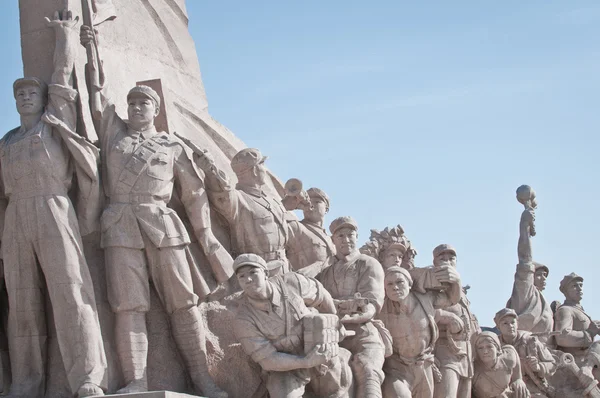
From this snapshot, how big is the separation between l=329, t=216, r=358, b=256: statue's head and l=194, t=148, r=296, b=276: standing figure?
0.43m

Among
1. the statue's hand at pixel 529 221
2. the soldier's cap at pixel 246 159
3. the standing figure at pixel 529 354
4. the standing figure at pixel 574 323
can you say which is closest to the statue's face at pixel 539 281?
the standing figure at pixel 574 323

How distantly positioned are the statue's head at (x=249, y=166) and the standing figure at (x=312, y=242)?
626mm

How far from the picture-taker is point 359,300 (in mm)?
11039

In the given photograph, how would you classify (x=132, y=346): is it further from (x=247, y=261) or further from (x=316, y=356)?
(x=316, y=356)

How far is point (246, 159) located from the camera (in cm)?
1143

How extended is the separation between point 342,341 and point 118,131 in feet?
8.35

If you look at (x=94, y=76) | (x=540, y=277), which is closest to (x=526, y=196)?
(x=540, y=277)

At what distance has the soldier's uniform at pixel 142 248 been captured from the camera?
398 inches

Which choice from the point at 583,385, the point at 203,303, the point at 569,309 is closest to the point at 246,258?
the point at 203,303

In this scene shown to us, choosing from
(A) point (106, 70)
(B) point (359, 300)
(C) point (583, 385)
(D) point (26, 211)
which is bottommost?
(C) point (583, 385)

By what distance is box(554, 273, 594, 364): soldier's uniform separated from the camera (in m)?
16.1

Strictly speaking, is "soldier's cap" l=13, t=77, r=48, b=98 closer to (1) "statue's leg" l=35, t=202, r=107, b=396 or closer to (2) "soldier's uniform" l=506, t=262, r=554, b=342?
(1) "statue's leg" l=35, t=202, r=107, b=396

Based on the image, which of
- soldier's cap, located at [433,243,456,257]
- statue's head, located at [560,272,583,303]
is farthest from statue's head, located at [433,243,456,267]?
statue's head, located at [560,272,583,303]

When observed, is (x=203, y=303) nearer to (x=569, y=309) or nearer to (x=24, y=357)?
(x=24, y=357)
